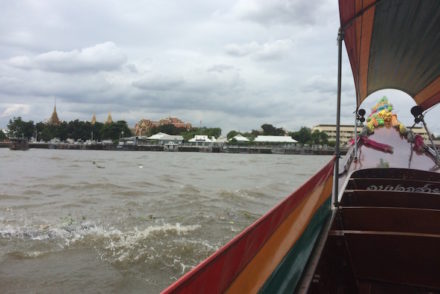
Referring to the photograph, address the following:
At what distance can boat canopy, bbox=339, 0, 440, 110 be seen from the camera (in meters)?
2.82

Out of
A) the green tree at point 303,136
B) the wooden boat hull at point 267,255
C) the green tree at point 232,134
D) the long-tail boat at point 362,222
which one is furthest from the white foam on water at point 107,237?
the green tree at point 232,134

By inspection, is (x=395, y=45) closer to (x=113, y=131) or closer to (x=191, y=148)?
(x=191, y=148)

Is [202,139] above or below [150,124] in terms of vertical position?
below

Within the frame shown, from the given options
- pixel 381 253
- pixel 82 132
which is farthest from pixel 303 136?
pixel 381 253

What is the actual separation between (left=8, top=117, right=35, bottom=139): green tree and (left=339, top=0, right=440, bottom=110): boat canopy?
87.8 meters

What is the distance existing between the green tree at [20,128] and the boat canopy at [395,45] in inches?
3457

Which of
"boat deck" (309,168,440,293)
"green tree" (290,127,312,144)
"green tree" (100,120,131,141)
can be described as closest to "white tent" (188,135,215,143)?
"green tree" (100,120,131,141)

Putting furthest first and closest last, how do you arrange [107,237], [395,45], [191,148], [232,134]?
[232,134] < [191,148] < [107,237] < [395,45]

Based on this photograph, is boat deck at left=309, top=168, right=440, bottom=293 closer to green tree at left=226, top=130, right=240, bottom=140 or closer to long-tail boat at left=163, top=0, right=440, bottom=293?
long-tail boat at left=163, top=0, right=440, bottom=293

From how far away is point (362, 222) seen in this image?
293 centimetres

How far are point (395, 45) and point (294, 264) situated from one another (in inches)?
117

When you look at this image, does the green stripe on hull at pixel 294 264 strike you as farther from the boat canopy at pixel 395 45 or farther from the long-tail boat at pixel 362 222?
the boat canopy at pixel 395 45

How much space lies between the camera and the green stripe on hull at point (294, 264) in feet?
4.56

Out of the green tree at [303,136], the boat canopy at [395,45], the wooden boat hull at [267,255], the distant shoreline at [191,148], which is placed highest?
the green tree at [303,136]
